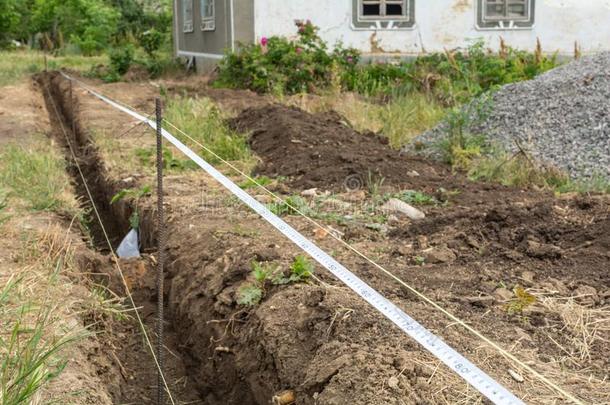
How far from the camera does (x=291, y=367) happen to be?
433 cm

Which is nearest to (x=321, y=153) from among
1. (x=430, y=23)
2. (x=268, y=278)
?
(x=268, y=278)

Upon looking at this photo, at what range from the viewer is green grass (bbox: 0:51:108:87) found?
22078mm

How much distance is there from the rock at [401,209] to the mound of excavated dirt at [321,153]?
0.81m

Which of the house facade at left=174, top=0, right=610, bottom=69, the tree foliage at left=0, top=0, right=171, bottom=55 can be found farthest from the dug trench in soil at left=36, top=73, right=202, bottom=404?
the tree foliage at left=0, top=0, right=171, bottom=55

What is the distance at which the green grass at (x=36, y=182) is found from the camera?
756 centimetres

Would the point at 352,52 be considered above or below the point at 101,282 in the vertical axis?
above

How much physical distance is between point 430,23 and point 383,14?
2.80 ft

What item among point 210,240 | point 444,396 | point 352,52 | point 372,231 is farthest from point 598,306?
point 352,52

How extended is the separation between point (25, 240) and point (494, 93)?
625cm

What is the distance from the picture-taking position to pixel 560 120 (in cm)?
941

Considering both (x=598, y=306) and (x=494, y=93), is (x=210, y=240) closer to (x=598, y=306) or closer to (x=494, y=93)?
(x=598, y=306)

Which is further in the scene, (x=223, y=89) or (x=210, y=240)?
(x=223, y=89)

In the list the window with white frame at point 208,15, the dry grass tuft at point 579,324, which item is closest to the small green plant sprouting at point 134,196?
the dry grass tuft at point 579,324

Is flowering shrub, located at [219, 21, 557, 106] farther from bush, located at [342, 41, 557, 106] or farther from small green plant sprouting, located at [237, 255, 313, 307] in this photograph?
small green plant sprouting, located at [237, 255, 313, 307]
